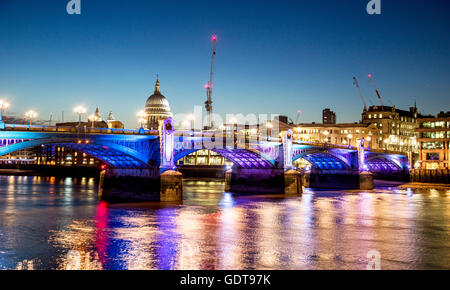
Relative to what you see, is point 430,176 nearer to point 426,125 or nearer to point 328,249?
point 426,125

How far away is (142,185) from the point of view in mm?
52031

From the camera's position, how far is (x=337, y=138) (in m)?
149

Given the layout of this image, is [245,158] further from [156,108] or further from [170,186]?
[156,108]

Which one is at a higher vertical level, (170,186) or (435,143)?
(435,143)

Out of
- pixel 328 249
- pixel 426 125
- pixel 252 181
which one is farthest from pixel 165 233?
pixel 426 125

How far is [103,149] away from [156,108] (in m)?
124

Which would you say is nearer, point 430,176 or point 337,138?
point 430,176

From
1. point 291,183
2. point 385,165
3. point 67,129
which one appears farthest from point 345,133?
point 67,129

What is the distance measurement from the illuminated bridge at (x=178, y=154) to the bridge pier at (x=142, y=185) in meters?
0.10

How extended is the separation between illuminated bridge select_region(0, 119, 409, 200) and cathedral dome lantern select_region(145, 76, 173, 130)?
92.8 metres

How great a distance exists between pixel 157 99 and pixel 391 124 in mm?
80503

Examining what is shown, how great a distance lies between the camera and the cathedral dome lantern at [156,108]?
171000 mm

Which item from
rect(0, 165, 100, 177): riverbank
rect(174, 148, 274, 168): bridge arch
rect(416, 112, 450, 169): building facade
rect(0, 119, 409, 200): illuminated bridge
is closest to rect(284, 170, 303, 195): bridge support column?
rect(0, 119, 409, 200): illuminated bridge

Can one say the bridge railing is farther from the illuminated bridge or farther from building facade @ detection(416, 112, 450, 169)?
building facade @ detection(416, 112, 450, 169)
